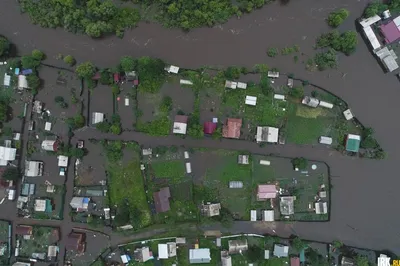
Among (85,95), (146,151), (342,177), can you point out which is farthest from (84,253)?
(342,177)

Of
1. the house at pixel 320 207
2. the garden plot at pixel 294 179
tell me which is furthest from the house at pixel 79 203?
the house at pixel 320 207

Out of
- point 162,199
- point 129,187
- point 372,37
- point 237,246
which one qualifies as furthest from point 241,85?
point 237,246

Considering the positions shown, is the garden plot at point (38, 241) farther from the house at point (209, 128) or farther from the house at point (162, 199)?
the house at point (209, 128)

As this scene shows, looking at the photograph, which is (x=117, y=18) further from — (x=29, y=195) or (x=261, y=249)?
(x=261, y=249)

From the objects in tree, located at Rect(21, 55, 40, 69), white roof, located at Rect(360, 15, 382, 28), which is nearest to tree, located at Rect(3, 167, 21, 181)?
tree, located at Rect(21, 55, 40, 69)

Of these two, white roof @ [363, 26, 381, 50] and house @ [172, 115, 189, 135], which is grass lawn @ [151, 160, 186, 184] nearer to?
house @ [172, 115, 189, 135]

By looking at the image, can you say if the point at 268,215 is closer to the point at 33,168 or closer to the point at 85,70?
the point at 85,70
